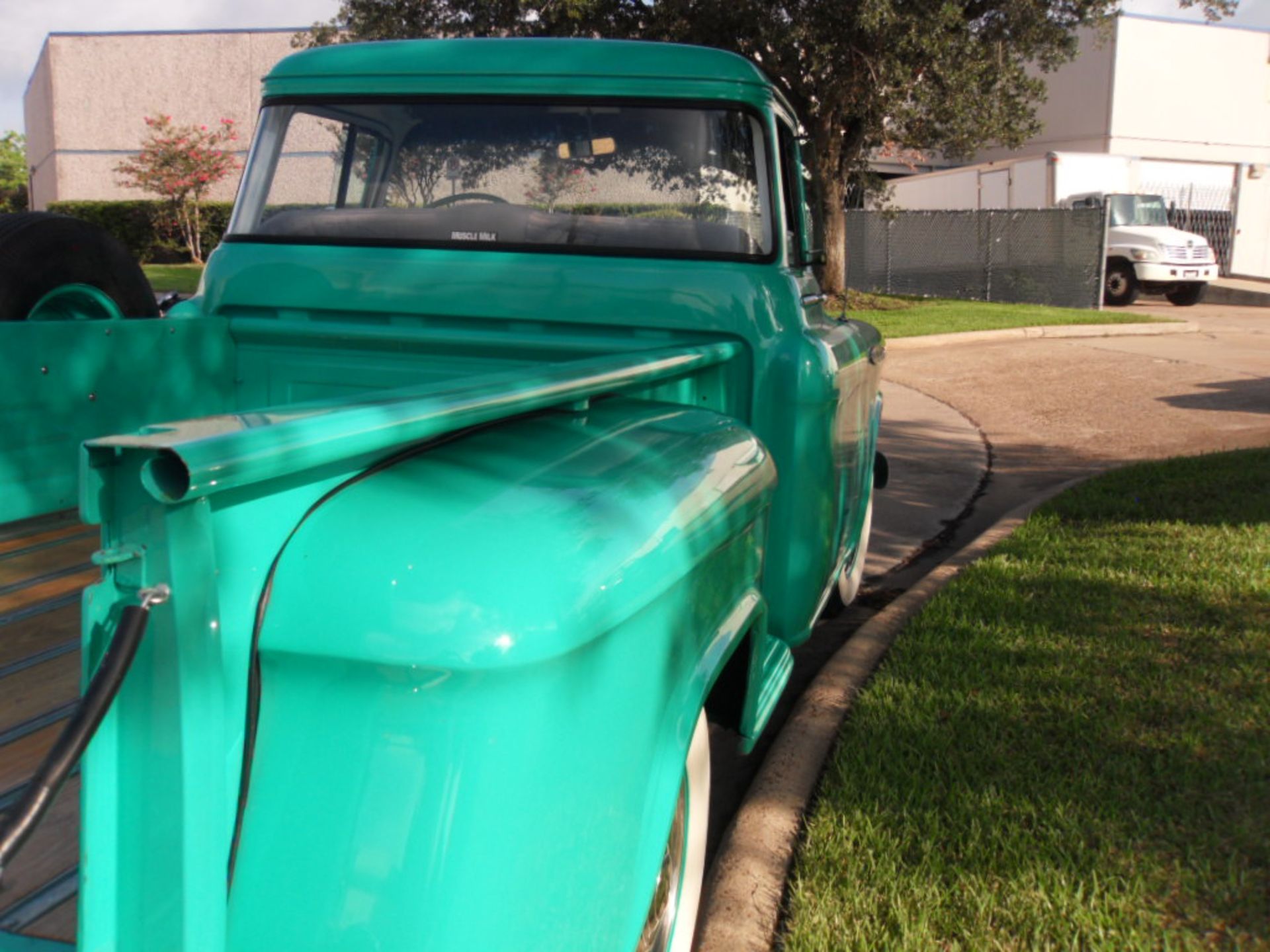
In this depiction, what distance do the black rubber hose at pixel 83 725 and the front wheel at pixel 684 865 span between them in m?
1.10

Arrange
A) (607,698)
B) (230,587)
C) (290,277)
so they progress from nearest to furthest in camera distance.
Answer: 1. (230,587)
2. (607,698)
3. (290,277)

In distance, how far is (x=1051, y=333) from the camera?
15266 mm

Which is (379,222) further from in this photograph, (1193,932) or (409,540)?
(1193,932)

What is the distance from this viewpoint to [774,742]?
3.41m

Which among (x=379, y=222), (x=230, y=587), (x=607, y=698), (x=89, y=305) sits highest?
(x=379, y=222)

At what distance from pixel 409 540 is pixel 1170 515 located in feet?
17.0

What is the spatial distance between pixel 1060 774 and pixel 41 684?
A: 2.49 m

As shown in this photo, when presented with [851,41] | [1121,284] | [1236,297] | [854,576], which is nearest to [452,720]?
[854,576]

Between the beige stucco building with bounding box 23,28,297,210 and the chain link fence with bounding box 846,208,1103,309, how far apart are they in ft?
57.0

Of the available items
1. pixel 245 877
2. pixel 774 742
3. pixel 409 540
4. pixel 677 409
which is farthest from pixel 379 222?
pixel 245 877

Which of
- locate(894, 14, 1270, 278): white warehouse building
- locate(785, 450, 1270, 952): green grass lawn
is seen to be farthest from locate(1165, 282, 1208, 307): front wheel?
locate(785, 450, 1270, 952): green grass lawn

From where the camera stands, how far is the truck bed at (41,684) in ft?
5.59

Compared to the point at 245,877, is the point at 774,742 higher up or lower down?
lower down

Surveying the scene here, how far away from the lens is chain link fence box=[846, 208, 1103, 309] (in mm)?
19344
